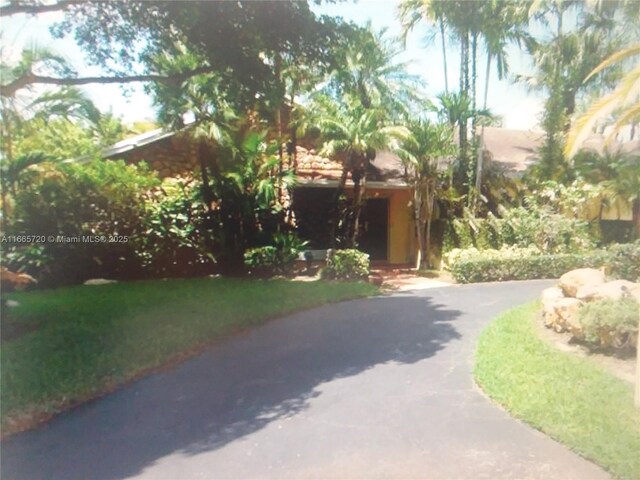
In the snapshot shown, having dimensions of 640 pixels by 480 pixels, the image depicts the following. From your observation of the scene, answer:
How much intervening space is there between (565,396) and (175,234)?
8.61 meters

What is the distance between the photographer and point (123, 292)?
842 centimetres

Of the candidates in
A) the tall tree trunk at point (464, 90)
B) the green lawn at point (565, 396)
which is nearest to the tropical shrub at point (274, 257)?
the tall tree trunk at point (464, 90)

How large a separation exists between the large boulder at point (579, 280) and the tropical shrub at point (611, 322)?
1.08 meters

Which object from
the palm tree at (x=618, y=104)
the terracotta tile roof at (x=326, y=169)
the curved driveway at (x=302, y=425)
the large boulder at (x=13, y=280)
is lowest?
the curved driveway at (x=302, y=425)

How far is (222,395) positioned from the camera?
4789 millimetres

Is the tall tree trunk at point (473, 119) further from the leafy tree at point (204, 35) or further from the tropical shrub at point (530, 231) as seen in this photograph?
the leafy tree at point (204, 35)

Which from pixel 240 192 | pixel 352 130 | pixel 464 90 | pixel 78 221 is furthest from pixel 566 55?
pixel 78 221

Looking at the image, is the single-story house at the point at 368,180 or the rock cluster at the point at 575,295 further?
the single-story house at the point at 368,180

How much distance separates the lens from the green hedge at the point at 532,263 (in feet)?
22.3

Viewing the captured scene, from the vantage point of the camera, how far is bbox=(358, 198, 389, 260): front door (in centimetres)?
1409

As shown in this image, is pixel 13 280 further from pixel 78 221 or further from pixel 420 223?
pixel 420 223

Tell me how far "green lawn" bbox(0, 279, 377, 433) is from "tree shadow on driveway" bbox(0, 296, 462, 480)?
13.1 inches

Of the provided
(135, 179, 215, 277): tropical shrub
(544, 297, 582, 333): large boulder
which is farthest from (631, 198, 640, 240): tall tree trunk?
(135, 179, 215, 277): tropical shrub

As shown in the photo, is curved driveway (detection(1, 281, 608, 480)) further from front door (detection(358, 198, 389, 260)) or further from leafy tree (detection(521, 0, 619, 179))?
front door (detection(358, 198, 389, 260))
